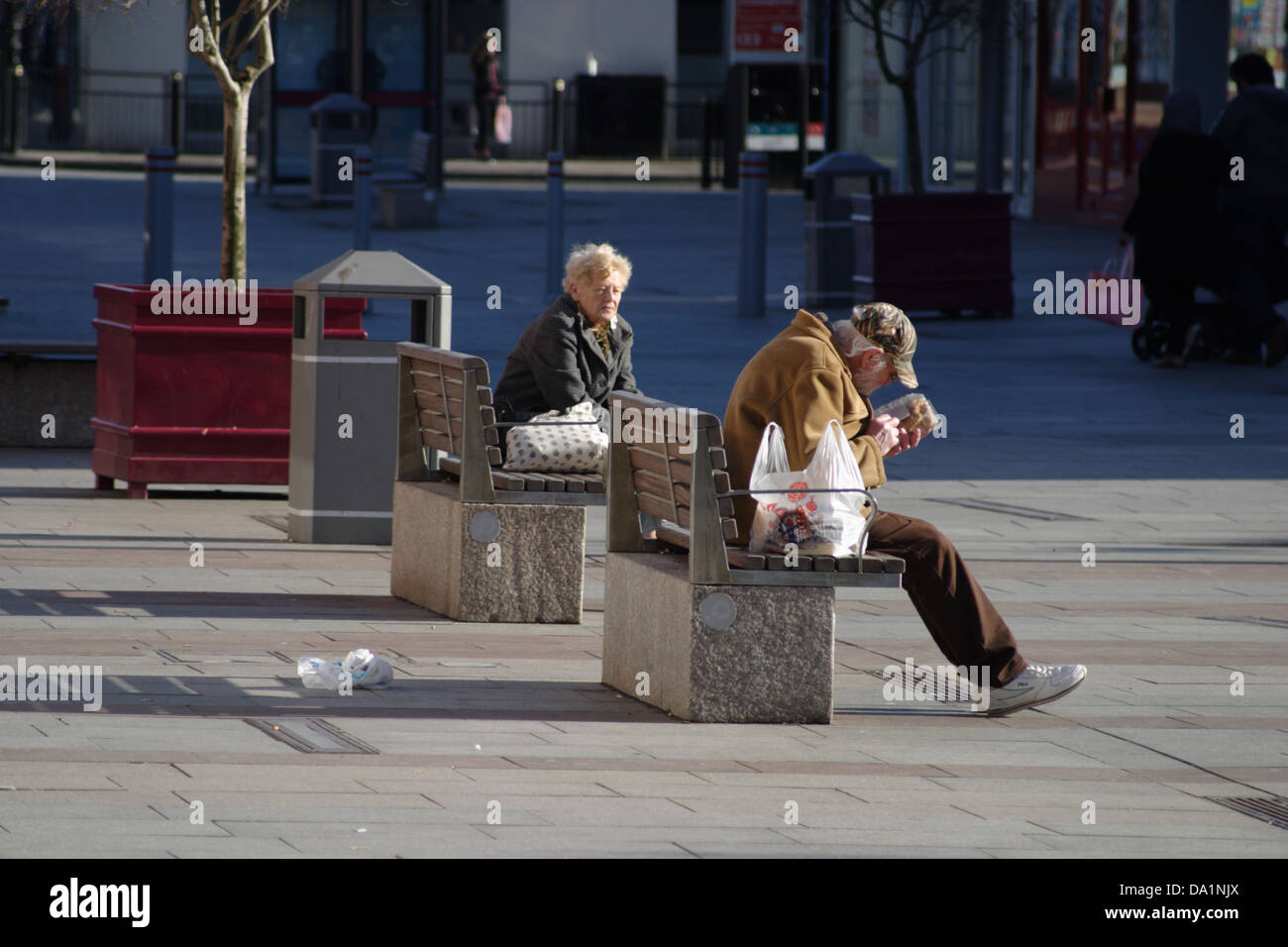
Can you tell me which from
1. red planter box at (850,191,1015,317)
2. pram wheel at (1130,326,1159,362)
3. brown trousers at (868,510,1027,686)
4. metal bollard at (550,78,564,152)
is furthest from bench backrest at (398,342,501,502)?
metal bollard at (550,78,564,152)

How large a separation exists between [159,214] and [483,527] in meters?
8.96

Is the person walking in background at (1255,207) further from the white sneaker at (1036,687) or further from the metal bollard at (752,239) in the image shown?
Answer: the white sneaker at (1036,687)

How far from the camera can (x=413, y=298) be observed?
30.8 feet

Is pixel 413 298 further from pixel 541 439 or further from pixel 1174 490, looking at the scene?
pixel 1174 490

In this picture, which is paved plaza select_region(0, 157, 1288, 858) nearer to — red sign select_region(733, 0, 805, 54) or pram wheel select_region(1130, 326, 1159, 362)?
pram wheel select_region(1130, 326, 1159, 362)

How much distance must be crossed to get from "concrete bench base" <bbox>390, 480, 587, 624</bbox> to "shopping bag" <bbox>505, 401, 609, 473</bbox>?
6.9 inches

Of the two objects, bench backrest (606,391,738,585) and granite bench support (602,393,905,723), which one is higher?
bench backrest (606,391,738,585)

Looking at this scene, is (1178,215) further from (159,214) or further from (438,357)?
(438,357)

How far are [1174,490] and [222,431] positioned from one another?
4618mm

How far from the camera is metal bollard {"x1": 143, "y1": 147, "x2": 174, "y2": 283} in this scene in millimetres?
15969

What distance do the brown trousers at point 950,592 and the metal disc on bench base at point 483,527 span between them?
5.39 ft

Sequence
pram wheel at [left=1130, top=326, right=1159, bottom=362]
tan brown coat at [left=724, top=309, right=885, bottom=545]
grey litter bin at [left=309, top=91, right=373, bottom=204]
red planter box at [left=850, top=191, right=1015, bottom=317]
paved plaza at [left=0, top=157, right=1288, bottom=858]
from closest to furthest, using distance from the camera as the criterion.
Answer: paved plaza at [left=0, top=157, right=1288, bottom=858] < tan brown coat at [left=724, top=309, right=885, bottom=545] < pram wheel at [left=1130, top=326, right=1159, bottom=362] < red planter box at [left=850, top=191, right=1015, bottom=317] < grey litter bin at [left=309, top=91, right=373, bottom=204]

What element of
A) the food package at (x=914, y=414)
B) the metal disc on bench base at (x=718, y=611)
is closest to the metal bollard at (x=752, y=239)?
the food package at (x=914, y=414)

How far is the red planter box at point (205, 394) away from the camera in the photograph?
33.7ft
